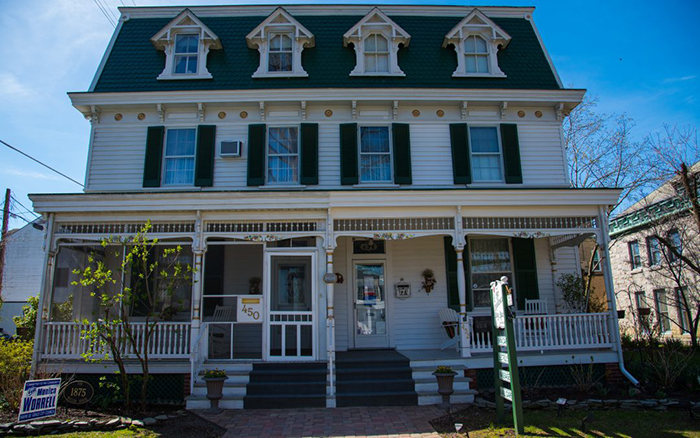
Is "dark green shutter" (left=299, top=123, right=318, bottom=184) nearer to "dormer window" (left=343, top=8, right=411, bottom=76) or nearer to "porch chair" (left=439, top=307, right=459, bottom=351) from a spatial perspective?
"dormer window" (left=343, top=8, right=411, bottom=76)

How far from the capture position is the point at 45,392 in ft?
23.9

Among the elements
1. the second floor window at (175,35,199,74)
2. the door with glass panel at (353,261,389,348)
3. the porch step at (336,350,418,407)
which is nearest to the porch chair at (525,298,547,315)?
the door with glass panel at (353,261,389,348)

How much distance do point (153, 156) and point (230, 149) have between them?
1.98m

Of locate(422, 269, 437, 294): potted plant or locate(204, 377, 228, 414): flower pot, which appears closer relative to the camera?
locate(204, 377, 228, 414): flower pot

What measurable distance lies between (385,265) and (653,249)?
1341 centimetres

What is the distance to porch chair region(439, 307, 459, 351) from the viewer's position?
10.1m

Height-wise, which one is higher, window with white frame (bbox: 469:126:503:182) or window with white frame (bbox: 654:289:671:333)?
window with white frame (bbox: 469:126:503:182)

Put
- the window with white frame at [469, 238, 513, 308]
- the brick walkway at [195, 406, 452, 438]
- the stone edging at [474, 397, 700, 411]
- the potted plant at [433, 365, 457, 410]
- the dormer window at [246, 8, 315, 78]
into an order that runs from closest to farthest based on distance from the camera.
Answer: the brick walkway at [195, 406, 452, 438] → the stone edging at [474, 397, 700, 411] → the potted plant at [433, 365, 457, 410] → the window with white frame at [469, 238, 513, 308] → the dormer window at [246, 8, 315, 78]

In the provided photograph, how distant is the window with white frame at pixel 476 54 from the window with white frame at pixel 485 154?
180cm

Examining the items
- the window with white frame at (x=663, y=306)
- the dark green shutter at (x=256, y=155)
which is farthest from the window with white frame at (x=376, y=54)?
the window with white frame at (x=663, y=306)

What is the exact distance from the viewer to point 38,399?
718 centimetres

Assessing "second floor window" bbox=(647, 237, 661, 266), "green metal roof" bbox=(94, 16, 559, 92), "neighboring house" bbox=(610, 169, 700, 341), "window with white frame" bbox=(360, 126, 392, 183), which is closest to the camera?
"window with white frame" bbox=(360, 126, 392, 183)

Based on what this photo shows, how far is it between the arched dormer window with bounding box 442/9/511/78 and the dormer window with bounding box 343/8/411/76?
4.65 feet

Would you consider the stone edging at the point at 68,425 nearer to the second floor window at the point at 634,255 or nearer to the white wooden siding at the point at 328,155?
the white wooden siding at the point at 328,155
